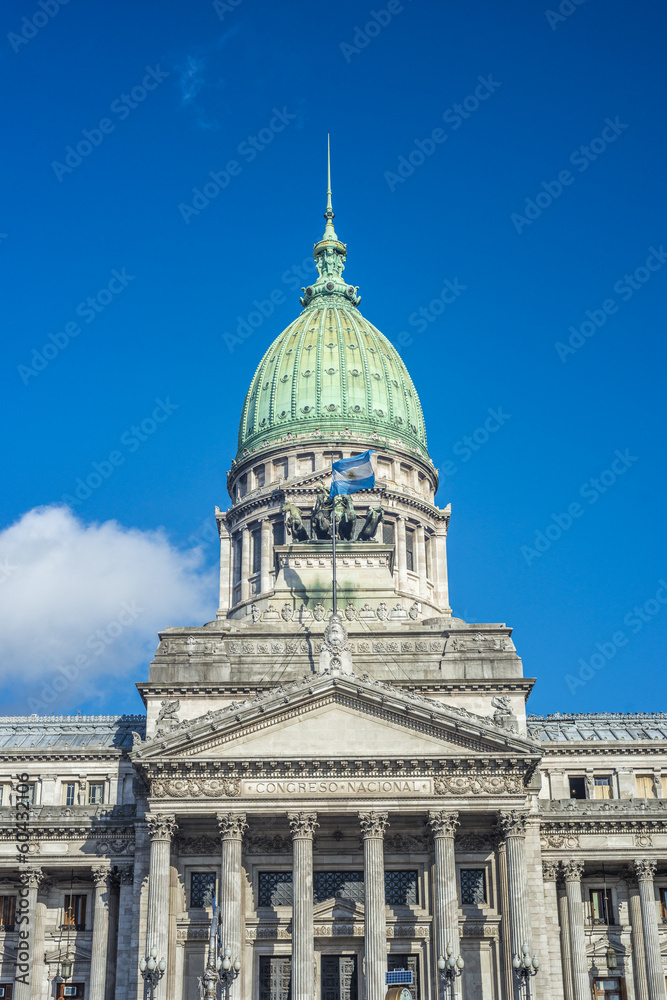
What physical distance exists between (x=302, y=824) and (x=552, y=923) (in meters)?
18.6

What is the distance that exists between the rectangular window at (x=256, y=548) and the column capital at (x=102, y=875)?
40204 mm

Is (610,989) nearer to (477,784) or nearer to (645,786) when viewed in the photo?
(645,786)

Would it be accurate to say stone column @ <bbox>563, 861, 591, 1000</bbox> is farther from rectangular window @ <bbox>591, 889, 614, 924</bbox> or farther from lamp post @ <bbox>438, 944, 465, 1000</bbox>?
lamp post @ <bbox>438, 944, 465, 1000</bbox>

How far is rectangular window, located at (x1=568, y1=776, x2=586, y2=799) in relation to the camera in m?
83.9

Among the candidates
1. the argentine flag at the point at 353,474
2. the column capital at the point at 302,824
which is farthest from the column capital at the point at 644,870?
the argentine flag at the point at 353,474

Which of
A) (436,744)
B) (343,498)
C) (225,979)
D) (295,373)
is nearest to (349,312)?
(295,373)

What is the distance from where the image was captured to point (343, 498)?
304 ft

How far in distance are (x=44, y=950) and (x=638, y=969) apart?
34.3 m

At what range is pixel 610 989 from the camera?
76.6 meters

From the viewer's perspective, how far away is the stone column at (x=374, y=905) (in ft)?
207

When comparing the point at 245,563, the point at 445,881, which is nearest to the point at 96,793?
the point at 445,881

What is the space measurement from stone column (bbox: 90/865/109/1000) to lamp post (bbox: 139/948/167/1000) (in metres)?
11.1

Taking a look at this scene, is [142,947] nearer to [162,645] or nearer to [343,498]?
[162,645]

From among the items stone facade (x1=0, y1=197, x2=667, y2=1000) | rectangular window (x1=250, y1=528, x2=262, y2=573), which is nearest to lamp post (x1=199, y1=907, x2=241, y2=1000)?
stone facade (x1=0, y1=197, x2=667, y2=1000)
